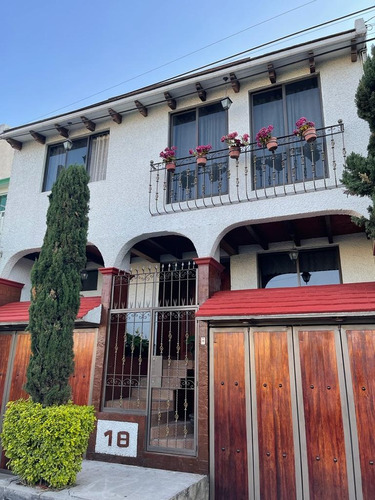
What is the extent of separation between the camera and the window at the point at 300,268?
7.48 metres

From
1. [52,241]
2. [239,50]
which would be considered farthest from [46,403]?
[239,50]

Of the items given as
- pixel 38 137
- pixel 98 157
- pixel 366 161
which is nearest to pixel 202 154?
pixel 98 157

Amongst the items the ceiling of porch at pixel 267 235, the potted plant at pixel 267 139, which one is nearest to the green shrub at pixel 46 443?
the ceiling of porch at pixel 267 235

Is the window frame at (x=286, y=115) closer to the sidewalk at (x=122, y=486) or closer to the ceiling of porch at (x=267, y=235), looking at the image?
the ceiling of porch at (x=267, y=235)

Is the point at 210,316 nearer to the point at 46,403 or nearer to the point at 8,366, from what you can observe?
the point at 46,403

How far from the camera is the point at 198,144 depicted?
765 cm

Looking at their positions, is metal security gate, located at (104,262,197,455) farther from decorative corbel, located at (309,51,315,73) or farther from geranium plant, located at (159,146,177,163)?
decorative corbel, located at (309,51,315,73)

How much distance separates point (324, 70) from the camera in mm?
6812

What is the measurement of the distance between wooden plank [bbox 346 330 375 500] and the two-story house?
0.02 meters

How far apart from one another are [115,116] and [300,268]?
5557 mm

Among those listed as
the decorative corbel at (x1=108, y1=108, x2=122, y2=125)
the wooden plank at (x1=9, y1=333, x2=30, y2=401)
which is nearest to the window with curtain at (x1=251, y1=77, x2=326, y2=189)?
the decorative corbel at (x1=108, y1=108, x2=122, y2=125)

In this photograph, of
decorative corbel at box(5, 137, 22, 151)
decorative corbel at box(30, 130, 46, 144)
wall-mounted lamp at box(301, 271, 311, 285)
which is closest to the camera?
wall-mounted lamp at box(301, 271, 311, 285)

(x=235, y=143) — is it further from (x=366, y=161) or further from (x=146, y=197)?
(x=366, y=161)

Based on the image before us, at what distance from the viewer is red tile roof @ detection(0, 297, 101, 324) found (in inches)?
262
